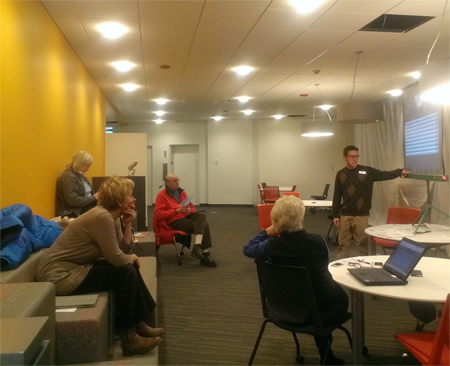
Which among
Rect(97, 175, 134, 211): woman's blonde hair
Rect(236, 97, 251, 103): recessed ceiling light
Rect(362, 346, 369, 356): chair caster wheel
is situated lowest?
Rect(362, 346, 369, 356): chair caster wheel

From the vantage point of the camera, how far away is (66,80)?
5316mm

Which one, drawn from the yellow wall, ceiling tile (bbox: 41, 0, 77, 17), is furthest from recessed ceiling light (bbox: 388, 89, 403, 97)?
ceiling tile (bbox: 41, 0, 77, 17)

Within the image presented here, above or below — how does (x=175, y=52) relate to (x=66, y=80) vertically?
above

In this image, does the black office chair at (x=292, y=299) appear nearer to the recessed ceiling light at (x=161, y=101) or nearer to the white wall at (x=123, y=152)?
the white wall at (x=123, y=152)

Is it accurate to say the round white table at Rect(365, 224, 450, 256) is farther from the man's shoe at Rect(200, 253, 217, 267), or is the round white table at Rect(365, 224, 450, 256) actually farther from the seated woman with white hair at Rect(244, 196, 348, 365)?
the man's shoe at Rect(200, 253, 217, 267)

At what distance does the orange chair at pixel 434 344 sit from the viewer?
1.84 m

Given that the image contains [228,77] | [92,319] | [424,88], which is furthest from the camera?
[228,77]

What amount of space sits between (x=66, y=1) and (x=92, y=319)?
10.9 feet

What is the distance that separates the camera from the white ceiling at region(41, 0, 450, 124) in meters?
4.33

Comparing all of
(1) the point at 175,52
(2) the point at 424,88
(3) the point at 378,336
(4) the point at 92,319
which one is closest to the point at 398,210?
(3) the point at 378,336

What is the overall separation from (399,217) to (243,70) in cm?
352

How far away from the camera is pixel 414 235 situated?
3.88 meters

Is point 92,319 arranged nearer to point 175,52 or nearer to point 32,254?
point 32,254

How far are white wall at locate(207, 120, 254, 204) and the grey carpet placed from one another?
834cm
